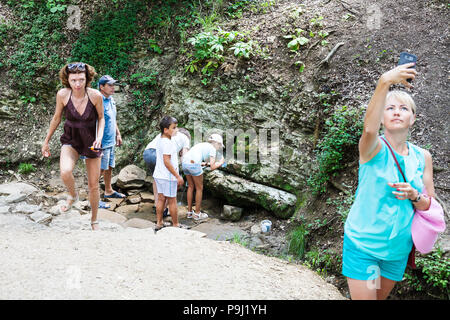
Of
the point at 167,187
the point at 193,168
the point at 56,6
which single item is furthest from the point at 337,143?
the point at 56,6

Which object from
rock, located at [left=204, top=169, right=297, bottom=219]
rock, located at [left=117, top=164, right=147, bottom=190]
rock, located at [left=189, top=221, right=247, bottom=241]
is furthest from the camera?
Answer: rock, located at [left=117, top=164, right=147, bottom=190]

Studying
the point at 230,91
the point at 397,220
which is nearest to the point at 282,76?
the point at 230,91

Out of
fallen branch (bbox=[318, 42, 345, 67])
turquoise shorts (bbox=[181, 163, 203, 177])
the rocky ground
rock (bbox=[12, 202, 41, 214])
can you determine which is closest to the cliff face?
fallen branch (bbox=[318, 42, 345, 67])

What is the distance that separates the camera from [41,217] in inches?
202

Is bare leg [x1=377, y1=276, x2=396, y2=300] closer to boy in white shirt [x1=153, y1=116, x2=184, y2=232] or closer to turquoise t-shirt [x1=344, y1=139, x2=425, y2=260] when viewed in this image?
turquoise t-shirt [x1=344, y1=139, x2=425, y2=260]

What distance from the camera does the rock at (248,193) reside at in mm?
6445

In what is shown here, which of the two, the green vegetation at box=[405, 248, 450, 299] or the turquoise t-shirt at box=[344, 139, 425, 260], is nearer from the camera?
the turquoise t-shirt at box=[344, 139, 425, 260]

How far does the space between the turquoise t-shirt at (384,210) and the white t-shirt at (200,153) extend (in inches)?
161

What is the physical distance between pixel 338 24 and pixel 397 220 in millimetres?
5841

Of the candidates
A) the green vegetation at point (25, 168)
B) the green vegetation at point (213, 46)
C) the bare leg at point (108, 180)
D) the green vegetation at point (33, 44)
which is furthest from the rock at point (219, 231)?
the green vegetation at point (33, 44)

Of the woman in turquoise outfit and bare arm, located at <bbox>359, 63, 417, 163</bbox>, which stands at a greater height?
bare arm, located at <bbox>359, 63, 417, 163</bbox>

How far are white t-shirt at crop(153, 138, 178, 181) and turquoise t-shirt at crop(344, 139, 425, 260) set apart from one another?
3477mm

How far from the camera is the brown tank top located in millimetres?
4496

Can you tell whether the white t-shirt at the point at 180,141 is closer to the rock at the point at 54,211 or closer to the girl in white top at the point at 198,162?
the girl in white top at the point at 198,162
